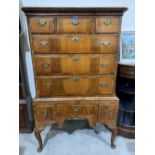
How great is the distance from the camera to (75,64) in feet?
5.56

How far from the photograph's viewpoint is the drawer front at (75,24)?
1.56 metres

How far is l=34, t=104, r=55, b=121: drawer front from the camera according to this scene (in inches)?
70.6

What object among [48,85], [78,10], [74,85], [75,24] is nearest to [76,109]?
[74,85]

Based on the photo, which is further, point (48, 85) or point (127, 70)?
point (127, 70)

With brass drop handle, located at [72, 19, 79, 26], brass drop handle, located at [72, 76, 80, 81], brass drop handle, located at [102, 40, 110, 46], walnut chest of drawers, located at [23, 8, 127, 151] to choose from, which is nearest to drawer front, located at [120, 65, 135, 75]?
walnut chest of drawers, located at [23, 8, 127, 151]

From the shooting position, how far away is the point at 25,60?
2242 mm

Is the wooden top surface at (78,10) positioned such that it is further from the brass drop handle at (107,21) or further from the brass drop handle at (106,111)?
the brass drop handle at (106,111)

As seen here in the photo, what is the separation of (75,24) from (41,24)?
306 millimetres

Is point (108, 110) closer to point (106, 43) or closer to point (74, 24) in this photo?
point (106, 43)

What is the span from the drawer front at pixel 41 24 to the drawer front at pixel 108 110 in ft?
2.93

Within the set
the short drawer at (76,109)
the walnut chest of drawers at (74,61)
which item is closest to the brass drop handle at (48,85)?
the walnut chest of drawers at (74,61)
